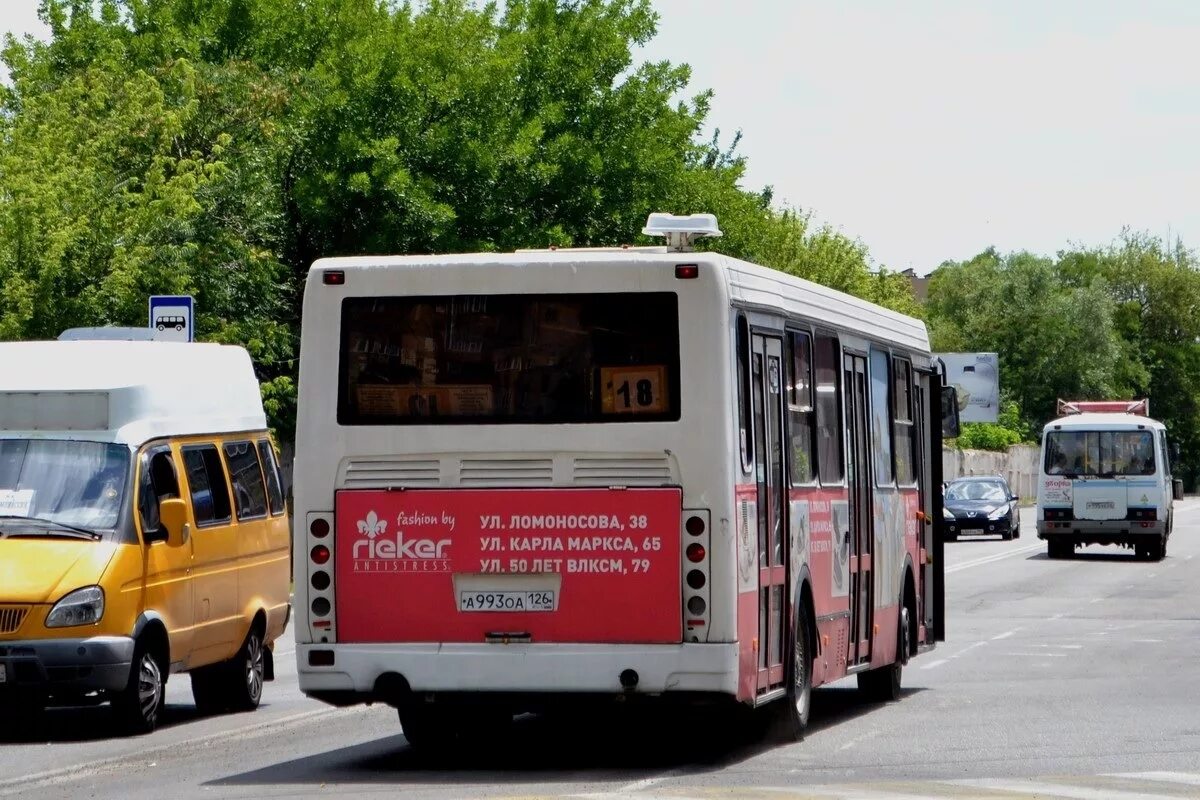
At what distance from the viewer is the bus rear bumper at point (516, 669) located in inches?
445

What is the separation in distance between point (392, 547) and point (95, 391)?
3.90m

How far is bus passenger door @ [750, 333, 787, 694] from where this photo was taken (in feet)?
39.8

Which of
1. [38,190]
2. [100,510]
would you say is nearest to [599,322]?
Result: [100,510]

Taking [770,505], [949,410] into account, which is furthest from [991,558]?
[770,505]

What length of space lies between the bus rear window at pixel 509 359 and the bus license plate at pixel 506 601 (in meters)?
0.89

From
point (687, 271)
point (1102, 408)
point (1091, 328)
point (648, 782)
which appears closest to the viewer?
point (648, 782)

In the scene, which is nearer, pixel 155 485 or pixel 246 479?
pixel 155 485

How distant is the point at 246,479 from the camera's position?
1673 centimetres

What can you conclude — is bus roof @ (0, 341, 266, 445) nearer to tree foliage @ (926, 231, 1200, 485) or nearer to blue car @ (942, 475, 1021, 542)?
blue car @ (942, 475, 1021, 542)

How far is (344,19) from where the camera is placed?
46812 millimetres

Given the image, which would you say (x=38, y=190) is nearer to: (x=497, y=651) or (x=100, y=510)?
(x=100, y=510)

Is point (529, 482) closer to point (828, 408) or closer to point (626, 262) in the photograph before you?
point (626, 262)

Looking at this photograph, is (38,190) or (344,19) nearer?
(38,190)

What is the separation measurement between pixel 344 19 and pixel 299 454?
3614cm
